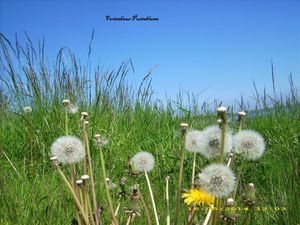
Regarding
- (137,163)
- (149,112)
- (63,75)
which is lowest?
(137,163)

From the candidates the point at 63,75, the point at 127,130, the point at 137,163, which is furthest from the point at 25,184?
the point at 63,75

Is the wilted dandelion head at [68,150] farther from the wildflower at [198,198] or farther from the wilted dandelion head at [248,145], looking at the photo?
the wilted dandelion head at [248,145]

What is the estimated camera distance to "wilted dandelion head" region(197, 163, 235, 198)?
1.13 m

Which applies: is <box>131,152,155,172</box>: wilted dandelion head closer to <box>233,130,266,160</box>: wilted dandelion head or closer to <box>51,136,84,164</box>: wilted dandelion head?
<box>51,136,84,164</box>: wilted dandelion head

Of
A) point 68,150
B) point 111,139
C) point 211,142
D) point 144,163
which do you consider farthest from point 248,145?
point 111,139

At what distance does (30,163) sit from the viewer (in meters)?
3.60

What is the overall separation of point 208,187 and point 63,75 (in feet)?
12.3

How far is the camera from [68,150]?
56.6 inches

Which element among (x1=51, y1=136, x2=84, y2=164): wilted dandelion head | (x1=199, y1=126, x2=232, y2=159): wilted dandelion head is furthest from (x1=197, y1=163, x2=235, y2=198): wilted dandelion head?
(x1=51, y1=136, x2=84, y2=164): wilted dandelion head

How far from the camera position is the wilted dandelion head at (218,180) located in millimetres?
1126

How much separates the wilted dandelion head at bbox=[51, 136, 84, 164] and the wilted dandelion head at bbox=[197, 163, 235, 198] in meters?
0.47

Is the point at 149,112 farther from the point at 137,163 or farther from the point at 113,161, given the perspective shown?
the point at 137,163

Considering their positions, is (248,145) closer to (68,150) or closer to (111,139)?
(68,150)

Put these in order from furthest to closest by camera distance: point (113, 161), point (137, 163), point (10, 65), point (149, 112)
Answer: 1. point (149, 112)
2. point (10, 65)
3. point (113, 161)
4. point (137, 163)
